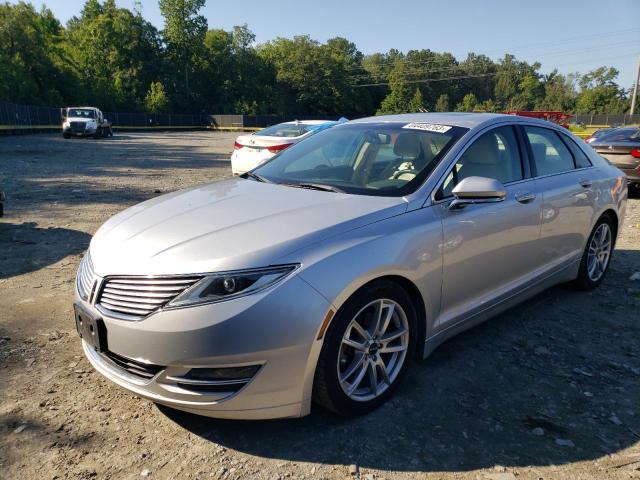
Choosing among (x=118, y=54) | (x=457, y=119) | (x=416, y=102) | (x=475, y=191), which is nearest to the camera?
(x=475, y=191)

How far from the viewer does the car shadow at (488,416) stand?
256 cm

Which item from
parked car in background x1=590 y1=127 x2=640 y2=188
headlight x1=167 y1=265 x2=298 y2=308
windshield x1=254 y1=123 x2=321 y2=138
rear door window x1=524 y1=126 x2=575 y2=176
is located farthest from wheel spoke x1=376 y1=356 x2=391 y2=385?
parked car in background x1=590 y1=127 x2=640 y2=188

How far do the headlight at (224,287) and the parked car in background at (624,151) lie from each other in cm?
1001

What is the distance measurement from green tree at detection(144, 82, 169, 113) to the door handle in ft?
232

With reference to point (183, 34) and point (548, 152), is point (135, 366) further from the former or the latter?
point (183, 34)

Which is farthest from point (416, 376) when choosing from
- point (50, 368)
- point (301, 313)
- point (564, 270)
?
point (50, 368)

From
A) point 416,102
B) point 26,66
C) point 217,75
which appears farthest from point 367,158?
point 416,102

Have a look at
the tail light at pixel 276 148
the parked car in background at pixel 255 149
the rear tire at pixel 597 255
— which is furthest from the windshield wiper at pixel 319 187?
the tail light at pixel 276 148

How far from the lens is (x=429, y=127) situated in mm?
3686

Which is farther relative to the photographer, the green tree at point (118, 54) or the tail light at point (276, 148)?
the green tree at point (118, 54)

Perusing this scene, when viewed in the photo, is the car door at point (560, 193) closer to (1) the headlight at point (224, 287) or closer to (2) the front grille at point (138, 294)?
(1) the headlight at point (224, 287)

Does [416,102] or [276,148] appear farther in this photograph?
[416,102]

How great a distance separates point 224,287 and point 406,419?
130 centimetres

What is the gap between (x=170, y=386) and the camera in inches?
94.1
